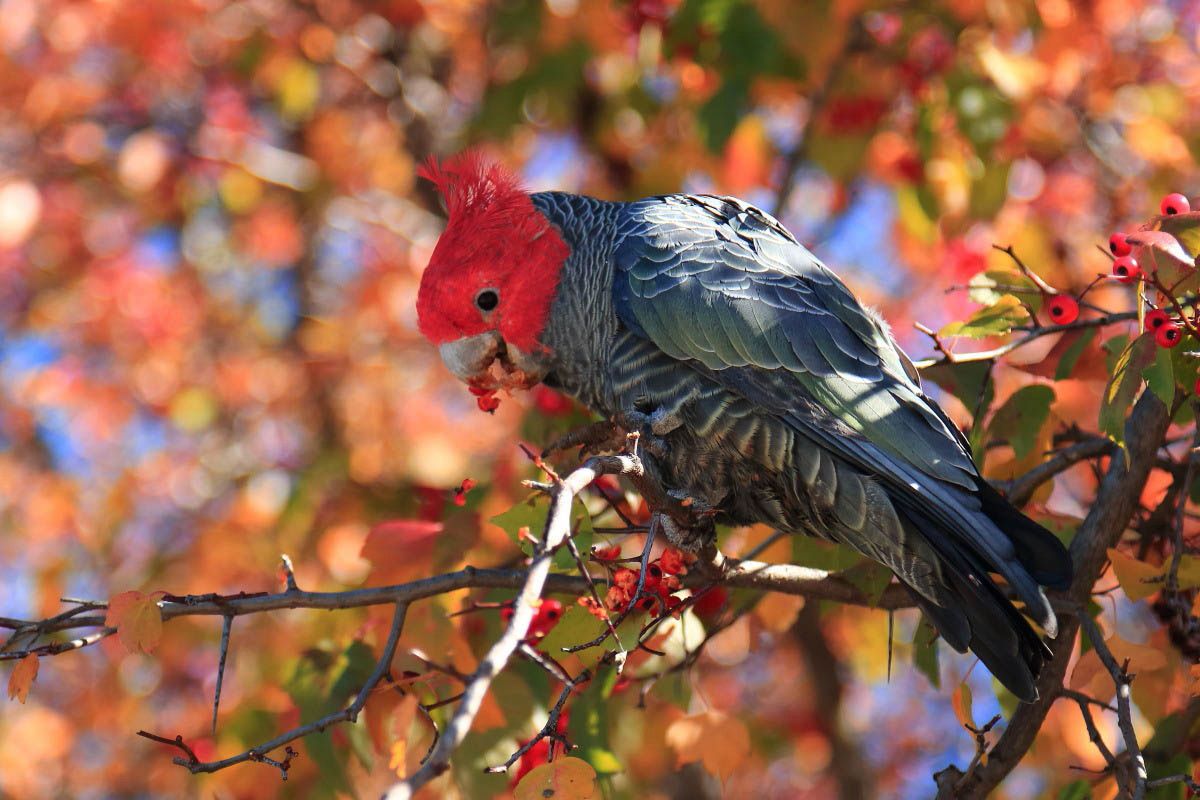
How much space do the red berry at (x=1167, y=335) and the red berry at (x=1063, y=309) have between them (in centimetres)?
48

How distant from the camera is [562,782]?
2.19 metres

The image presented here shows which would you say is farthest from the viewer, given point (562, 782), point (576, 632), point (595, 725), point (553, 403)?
point (553, 403)

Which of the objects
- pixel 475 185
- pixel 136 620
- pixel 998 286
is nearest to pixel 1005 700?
pixel 998 286

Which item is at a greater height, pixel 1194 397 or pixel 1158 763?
pixel 1194 397

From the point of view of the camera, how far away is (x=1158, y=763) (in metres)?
2.82

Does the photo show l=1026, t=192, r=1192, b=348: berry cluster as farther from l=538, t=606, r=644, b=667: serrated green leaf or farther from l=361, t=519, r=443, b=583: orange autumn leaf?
l=361, t=519, r=443, b=583: orange autumn leaf

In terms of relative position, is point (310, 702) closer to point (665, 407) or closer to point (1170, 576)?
point (665, 407)

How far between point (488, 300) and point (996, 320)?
61.8 inches

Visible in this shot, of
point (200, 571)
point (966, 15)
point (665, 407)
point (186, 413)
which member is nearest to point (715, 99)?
point (966, 15)

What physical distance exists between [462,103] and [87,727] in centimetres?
514

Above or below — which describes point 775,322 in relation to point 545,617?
above

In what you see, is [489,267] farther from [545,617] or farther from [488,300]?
[545,617]

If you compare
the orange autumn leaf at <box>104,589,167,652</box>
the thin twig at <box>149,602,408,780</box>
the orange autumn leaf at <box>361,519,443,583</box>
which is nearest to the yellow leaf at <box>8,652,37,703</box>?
the orange autumn leaf at <box>104,589,167,652</box>

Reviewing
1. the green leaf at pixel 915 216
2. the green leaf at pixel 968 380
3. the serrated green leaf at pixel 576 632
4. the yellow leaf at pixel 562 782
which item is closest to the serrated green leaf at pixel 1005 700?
the green leaf at pixel 968 380
